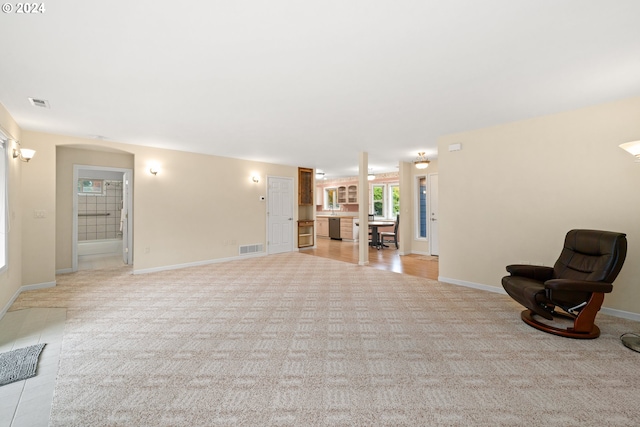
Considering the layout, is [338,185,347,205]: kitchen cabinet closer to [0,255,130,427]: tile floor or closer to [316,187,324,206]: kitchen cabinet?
[316,187,324,206]: kitchen cabinet

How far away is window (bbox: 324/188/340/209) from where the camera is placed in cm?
1212

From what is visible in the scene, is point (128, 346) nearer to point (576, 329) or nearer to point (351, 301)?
point (351, 301)

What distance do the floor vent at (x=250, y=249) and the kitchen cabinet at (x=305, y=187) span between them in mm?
1887

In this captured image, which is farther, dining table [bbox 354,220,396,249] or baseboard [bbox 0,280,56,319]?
dining table [bbox 354,220,396,249]

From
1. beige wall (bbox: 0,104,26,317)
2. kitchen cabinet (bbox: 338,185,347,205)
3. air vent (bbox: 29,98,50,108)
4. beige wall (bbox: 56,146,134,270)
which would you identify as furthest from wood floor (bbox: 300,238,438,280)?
air vent (bbox: 29,98,50,108)

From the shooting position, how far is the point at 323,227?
1147 centimetres

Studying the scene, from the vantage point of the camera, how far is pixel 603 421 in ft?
5.44

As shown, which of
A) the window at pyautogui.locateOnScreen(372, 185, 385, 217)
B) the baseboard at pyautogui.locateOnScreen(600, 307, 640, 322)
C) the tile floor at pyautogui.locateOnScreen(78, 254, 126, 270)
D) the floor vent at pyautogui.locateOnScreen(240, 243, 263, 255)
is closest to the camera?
the baseboard at pyautogui.locateOnScreen(600, 307, 640, 322)

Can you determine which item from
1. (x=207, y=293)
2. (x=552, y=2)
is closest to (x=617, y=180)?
(x=552, y=2)

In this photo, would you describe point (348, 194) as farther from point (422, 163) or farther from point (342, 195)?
point (422, 163)

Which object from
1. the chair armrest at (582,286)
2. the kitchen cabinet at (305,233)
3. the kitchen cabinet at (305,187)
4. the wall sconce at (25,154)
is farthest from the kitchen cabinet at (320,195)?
the chair armrest at (582,286)

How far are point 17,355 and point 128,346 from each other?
0.89 metres

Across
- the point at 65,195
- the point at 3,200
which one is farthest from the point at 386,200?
the point at 3,200

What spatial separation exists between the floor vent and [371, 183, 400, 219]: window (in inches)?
195
